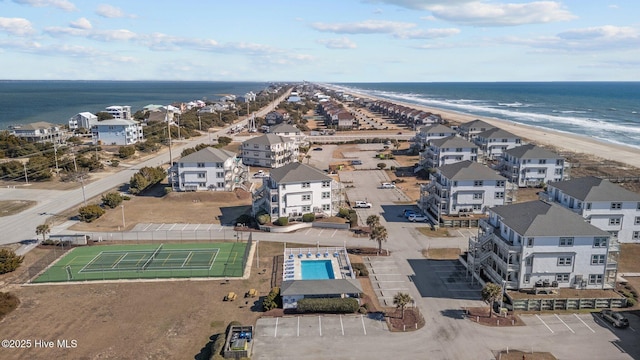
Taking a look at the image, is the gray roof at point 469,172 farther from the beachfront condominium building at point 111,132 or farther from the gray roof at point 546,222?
the beachfront condominium building at point 111,132

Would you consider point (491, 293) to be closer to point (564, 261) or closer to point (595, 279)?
point (564, 261)

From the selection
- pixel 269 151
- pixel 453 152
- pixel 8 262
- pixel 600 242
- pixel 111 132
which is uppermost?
pixel 111 132

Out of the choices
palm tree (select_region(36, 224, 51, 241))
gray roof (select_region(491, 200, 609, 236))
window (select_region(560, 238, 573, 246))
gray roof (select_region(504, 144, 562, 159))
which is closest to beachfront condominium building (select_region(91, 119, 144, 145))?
palm tree (select_region(36, 224, 51, 241))

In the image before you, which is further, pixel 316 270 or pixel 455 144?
pixel 455 144

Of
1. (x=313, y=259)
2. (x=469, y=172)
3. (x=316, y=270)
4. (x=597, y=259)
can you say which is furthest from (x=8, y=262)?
(x=597, y=259)

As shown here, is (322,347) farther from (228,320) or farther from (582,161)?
(582,161)

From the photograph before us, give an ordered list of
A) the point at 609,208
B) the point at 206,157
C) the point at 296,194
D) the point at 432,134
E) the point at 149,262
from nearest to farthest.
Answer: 1. the point at 149,262
2. the point at 609,208
3. the point at 296,194
4. the point at 206,157
5. the point at 432,134

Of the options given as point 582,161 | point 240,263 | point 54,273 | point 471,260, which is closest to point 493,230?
point 471,260

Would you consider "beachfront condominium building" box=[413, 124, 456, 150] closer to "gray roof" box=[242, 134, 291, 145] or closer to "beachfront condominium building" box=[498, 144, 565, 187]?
"beachfront condominium building" box=[498, 144, 565, 187]
